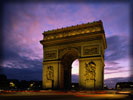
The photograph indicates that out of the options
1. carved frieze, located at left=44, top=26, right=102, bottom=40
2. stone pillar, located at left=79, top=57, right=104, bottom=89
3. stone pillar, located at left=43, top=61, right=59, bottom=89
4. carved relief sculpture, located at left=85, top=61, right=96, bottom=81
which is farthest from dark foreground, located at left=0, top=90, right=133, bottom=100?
carved frieze, located at left=44, top=26, right=102, bottom=40

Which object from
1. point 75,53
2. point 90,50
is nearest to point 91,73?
point 90,50

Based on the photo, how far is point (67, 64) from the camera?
115 feet

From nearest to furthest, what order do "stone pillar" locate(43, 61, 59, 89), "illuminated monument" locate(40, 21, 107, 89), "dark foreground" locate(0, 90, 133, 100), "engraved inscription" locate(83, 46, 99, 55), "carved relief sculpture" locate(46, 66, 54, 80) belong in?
"dark foreground" locate(0, 90, 133, 100) < "illuminated monument" locate(40, 21, 107, 89) < "engraved inscription" locate(83, 46, 99, 55) < "stone pillar" locate(43, 61, 59, 89) < "carved relief sculpture" locate(46, 66, 54, 80)

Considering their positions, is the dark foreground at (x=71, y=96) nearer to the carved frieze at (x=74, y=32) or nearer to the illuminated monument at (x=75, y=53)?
the illuminated monument at (x=75, y=53)

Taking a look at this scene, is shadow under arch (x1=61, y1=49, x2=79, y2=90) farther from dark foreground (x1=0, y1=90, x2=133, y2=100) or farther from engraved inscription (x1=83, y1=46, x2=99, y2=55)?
dark foreground (x1=0, y1=90, x2=133, y2=100)

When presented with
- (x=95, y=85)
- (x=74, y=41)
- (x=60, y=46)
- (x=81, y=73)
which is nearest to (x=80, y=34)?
(x=74, y=41)

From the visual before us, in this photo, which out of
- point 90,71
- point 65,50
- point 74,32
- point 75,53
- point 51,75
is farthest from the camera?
point 75,53

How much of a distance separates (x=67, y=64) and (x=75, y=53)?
3718mm

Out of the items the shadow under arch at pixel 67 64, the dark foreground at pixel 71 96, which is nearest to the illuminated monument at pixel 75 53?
the shadow under arch at pixel 67 64

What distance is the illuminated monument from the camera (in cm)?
2852

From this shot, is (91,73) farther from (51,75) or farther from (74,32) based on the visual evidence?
(74,32)

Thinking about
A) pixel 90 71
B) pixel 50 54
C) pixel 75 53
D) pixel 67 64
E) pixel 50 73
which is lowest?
pixel 50 73

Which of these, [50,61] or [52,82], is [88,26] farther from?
[52,82]

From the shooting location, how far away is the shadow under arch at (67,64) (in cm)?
3262
